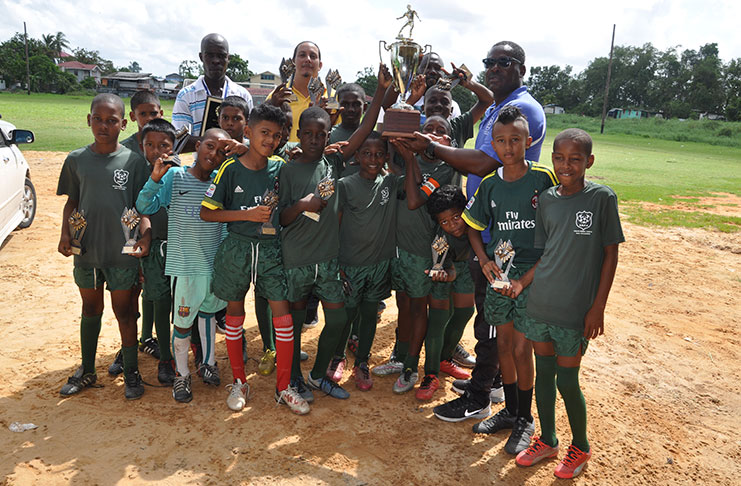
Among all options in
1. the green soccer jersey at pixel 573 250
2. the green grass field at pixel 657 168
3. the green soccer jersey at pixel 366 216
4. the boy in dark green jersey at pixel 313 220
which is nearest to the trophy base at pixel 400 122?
the boy in dark green jersey at pixel 313 220

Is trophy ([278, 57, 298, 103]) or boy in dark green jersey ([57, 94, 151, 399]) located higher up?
trophy ([278, 57, 298, 103])

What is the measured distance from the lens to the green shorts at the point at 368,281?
12.8 feet

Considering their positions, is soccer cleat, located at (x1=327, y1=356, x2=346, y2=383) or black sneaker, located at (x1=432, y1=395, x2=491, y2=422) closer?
black sneaker, located at (x1=432, y1=395, x2=491, y2=422)

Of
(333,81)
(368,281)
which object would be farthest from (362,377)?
(333,81)

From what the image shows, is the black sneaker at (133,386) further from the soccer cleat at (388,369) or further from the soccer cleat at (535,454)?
the soccer cleat at (535,454)

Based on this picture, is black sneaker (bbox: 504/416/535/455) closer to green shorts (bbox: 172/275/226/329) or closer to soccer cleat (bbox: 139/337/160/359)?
green shorts (bbox: 172/275/226/329)

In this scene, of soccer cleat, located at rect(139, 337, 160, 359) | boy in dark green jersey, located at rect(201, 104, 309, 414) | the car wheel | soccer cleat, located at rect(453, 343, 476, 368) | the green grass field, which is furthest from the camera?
the green grass field

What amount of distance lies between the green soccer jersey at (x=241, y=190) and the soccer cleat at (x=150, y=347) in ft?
5.14

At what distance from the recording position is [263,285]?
3633mm

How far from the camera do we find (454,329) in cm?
423

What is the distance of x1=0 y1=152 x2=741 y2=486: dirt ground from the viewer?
3053mm

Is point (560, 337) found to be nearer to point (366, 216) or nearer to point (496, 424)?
point (496, 424)

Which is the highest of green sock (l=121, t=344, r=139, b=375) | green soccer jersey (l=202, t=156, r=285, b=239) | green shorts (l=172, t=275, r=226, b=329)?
green soccer jersey (l=202, t=156, r=285, b=239)

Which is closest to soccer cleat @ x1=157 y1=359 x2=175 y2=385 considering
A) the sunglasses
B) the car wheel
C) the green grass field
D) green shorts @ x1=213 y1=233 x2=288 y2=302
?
green shorts @ x1=213 y1=233 x2=288 y2=302
